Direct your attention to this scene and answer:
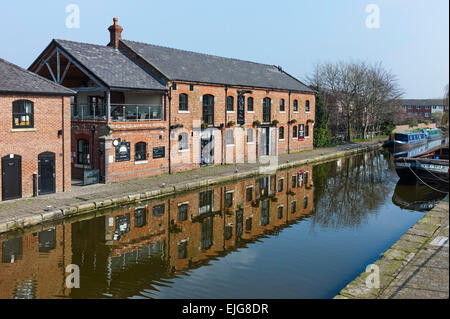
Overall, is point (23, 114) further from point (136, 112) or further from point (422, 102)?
point (422, 102)

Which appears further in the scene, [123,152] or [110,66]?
[110,66]

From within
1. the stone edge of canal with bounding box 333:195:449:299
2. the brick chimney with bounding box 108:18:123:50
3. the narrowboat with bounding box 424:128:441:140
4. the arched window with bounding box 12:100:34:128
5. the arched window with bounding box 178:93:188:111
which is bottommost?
the stone edge of canal with bounding box 333:195:449:299

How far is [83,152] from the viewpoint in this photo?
64.0 feet

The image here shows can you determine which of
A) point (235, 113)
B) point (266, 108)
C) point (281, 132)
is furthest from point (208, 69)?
point (281, 132)

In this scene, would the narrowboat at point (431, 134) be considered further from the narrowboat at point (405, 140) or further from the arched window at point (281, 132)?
the arched window at point (281, 132)

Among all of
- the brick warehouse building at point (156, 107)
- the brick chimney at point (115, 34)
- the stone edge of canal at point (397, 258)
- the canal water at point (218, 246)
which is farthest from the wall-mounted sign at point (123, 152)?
the stone edge of canal at point (397, 258)

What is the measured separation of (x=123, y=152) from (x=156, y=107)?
10.7 feet

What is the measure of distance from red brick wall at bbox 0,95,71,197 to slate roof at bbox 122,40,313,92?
253 inches

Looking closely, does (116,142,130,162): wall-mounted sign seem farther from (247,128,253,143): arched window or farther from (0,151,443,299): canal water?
(247,128,253,143): arched window

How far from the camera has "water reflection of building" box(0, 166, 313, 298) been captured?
28.8 feet

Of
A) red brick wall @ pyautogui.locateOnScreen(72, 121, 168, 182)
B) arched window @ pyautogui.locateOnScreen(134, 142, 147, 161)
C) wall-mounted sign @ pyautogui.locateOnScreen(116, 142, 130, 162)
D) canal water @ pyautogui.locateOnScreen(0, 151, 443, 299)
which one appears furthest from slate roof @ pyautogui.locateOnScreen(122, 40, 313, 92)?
canal water @ pyautogui.locateOnScreen(0, 151, 443, 299)

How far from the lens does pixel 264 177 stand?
866 inches
